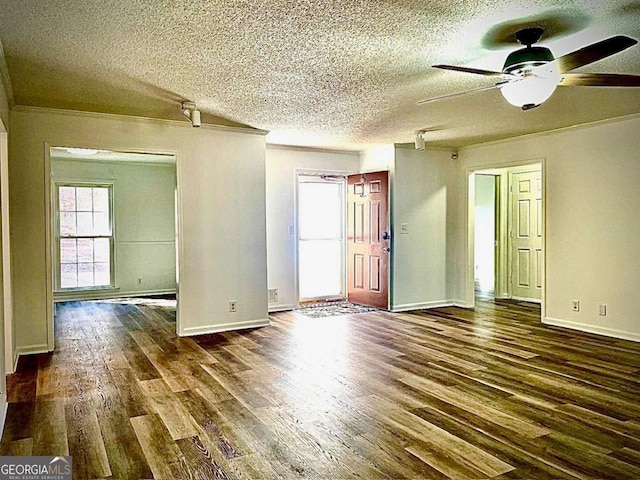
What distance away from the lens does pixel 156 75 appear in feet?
11.7

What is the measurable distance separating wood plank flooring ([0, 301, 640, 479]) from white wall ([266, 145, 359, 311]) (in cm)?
141

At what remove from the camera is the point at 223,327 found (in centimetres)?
547

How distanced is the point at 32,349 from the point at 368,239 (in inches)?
172

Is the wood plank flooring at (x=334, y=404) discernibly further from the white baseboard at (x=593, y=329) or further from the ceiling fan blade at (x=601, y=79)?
the ceiling fan blade at (x=601, y=79)

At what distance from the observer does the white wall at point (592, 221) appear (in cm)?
498

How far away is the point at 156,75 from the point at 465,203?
4.79m

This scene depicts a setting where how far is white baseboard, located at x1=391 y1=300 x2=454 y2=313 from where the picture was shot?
668 cm

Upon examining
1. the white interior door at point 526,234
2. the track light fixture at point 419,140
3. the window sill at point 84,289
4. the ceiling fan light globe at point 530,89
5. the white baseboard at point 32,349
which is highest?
the track light fixture at point 419,140

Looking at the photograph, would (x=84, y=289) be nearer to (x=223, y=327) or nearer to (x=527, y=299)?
(x=223, y=327)

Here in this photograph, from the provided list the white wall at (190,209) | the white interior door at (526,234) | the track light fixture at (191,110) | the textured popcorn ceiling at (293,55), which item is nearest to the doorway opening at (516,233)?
the white interior door at (526,234)

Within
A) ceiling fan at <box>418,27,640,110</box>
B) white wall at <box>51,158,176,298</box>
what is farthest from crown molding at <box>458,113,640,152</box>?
white wall at <box>51,158,176,298</box>

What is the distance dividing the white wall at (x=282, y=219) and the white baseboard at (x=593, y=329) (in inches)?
131

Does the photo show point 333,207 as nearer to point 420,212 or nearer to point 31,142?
point 420,212

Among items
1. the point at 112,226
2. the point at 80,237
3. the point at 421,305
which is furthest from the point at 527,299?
the point at 80,237
